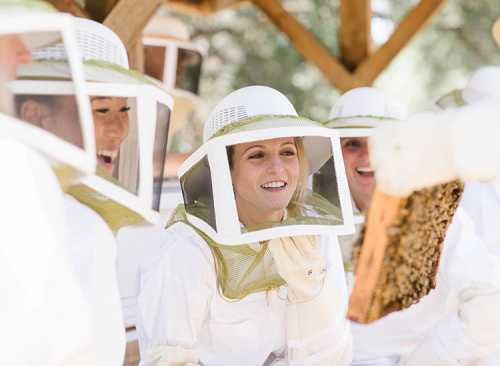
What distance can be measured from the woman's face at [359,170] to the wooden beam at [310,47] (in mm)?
2005

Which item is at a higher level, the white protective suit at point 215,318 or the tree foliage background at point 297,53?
the white protective suit at point 215,318

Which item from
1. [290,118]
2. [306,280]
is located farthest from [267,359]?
[290,118]

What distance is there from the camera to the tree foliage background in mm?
11242

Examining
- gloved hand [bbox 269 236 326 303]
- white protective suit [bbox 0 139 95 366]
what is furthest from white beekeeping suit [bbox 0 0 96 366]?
gloved hand [bbox 269 236 326 303]

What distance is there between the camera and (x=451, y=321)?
271 cm

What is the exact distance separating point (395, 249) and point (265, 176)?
94cm

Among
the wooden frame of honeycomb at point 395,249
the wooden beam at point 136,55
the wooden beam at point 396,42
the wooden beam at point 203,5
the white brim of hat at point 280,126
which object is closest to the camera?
the wooden frame of honeycomb at point 395,249

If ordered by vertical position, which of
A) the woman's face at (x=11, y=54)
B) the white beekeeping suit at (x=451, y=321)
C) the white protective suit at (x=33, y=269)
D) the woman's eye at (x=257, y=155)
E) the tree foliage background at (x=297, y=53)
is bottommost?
the tree foliage background at (x=297, y=53)

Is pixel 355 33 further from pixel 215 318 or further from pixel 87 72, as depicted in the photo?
pixel 87 72

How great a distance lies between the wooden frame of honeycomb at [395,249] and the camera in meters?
1.81

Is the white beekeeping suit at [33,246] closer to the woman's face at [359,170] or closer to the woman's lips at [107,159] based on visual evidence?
the woman's lips at [107,159]

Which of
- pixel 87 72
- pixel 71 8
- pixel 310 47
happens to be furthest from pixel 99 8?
pixel 310 47

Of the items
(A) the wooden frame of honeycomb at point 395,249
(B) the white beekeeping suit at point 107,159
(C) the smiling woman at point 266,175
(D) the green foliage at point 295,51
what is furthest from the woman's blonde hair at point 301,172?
(D) the green foliage at point 295,51

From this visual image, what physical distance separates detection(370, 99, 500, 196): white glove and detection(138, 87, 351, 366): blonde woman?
80 centimetres
